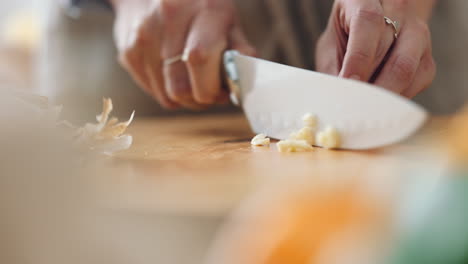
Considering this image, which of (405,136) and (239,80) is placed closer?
(405,136)

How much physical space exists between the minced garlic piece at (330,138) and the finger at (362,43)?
6 cm

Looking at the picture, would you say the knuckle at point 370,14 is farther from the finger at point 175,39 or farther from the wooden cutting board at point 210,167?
the finger at point 175,39

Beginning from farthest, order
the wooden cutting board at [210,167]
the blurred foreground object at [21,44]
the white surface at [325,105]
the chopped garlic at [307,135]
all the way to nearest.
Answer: the blurred foreground object at [21,44], the chopped garlic at [307,135], the white surface at [325,105], the wooden cutting board at [210,167]

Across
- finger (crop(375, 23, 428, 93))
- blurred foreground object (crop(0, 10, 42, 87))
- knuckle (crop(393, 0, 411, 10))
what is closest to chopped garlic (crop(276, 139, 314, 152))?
finger (crop(375, 23, 428, 93))

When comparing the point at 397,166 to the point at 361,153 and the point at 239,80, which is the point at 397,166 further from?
the point at 239,80

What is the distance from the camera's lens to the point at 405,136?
48 centimetres

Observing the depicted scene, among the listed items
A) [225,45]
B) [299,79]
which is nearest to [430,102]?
[225,45]

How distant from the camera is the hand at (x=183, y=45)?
80 cm

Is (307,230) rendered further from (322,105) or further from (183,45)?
(183,45)

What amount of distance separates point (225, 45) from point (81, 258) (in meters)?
0.58

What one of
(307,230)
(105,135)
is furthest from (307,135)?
(307,230)

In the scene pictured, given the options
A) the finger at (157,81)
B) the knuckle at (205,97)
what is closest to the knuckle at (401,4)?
the knuckle at (205,97)

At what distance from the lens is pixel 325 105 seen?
1.83 ft

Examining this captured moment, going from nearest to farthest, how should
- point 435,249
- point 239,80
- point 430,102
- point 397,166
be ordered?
point 435,249
point 397,166
point 239,80
point 430,102
